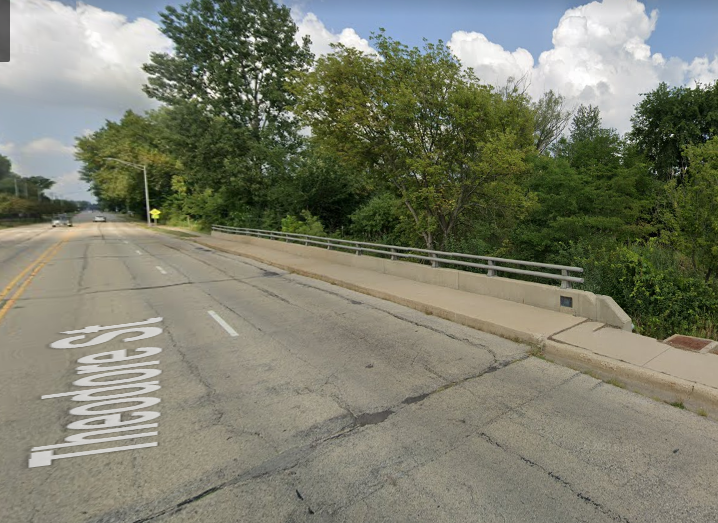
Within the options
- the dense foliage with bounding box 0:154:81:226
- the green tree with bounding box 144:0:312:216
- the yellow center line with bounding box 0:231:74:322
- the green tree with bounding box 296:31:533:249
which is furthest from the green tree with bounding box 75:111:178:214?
the green tree with bounding box 296:31:533:249

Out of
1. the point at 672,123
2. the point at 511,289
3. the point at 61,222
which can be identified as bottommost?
the point at 511,289

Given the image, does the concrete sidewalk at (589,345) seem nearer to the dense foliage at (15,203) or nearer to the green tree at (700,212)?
the green tree at (700,212)

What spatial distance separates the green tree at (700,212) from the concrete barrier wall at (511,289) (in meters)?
2.72

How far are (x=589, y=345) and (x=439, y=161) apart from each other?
9300mm

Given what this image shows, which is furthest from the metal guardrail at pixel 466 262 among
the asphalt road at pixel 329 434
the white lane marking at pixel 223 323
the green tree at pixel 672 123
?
the green tree at pixel 672 123

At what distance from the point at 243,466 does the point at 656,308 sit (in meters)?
7.13

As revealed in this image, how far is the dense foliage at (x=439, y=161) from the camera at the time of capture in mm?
7383

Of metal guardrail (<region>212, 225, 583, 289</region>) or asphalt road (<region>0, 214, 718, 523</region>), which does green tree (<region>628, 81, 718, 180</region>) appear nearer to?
metal guardrail (<region>212, 225, 583, 289</region>)

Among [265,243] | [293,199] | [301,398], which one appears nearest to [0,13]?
[301,398]

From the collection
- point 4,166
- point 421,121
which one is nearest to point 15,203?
point 4,166

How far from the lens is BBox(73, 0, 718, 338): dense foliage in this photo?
24.2 feet

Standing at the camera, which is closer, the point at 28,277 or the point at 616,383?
the point at 616,383

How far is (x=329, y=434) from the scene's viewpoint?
339cm

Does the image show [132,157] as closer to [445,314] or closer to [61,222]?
[61,222]
